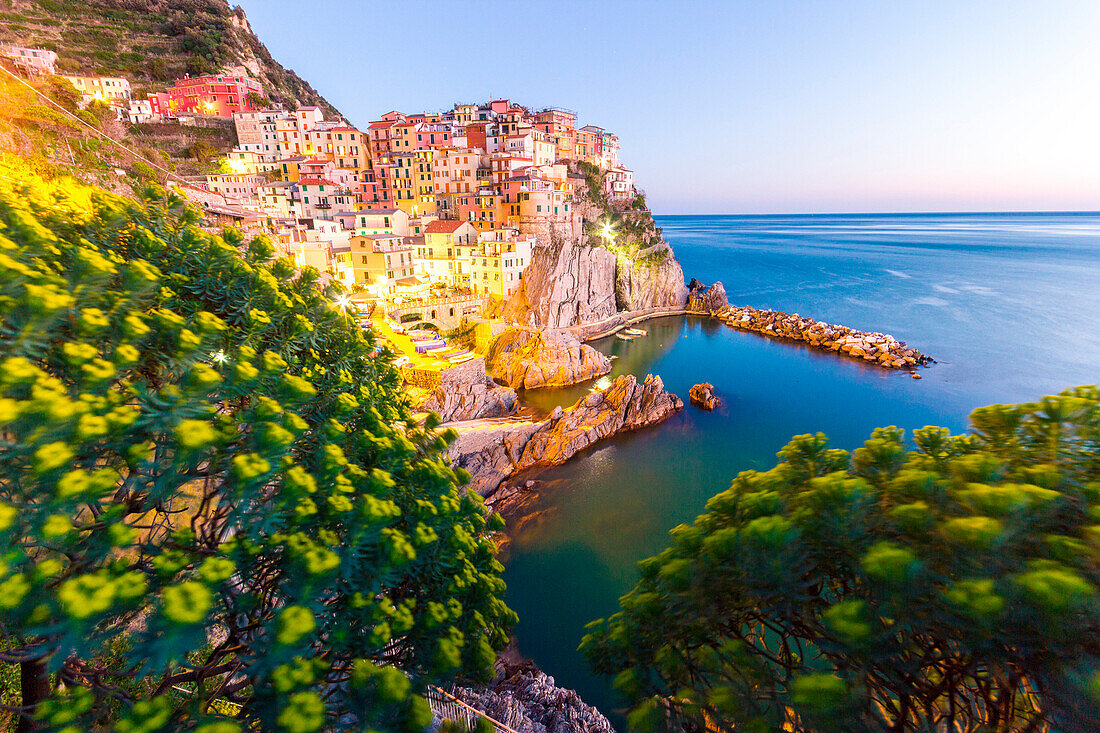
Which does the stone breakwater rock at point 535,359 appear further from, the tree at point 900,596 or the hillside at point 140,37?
the hillside at point 140,37

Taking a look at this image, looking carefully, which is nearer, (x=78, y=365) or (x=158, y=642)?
(x=158, y=642)

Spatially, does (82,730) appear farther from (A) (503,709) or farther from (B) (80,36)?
(B) (80,36)

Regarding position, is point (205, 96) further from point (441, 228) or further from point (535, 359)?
point (535, 359)

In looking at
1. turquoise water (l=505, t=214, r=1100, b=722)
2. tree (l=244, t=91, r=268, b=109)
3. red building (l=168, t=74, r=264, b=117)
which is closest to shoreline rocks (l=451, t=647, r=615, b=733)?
turquoise water (l=505, t=214, r=1100, b=722)

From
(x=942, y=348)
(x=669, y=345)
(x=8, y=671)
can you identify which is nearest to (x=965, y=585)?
(x=8, y=671)

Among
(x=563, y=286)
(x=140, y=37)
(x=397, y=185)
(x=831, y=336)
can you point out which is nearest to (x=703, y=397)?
(x=563, y=286)
